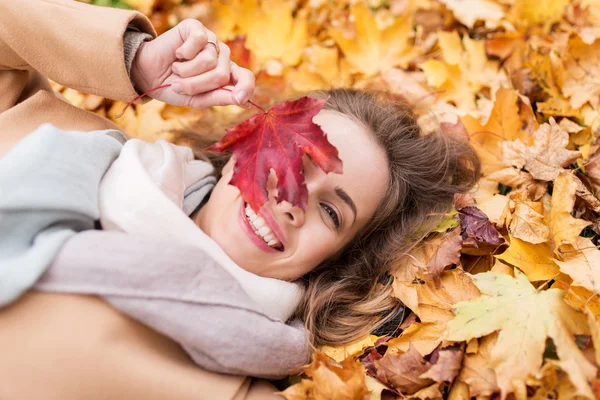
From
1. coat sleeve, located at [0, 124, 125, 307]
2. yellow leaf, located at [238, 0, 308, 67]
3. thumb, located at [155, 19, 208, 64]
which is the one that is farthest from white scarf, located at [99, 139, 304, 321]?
yellow leaf, located at [238, 0, 308, 67]

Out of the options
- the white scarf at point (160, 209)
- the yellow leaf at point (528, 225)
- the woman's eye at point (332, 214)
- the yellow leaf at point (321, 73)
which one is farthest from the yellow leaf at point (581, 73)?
the white scarf at point (160, 209)

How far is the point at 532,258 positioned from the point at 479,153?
533 mm

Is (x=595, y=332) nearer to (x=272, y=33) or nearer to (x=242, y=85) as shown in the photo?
(x=242, y=85)

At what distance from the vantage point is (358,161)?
1.46m

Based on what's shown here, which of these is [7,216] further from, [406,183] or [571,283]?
[571,283]

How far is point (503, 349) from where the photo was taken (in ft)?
3.57

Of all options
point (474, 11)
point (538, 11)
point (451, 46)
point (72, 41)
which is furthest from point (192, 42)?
point (538, 11)

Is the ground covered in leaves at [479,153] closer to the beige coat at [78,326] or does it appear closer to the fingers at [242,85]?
the beige coat at [78,326]

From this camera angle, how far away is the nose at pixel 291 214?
52.7 inches

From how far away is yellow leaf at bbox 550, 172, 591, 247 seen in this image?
1.31 metres

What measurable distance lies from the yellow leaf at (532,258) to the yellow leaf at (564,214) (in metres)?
0.04

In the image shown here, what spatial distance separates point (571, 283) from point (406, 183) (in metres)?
0.60

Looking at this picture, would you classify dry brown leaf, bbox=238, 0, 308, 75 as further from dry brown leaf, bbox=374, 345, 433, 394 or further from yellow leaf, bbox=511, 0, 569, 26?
dry brown leaf, bbox=374, 345, 433, 394

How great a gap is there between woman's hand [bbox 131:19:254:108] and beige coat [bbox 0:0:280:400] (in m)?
0.07
